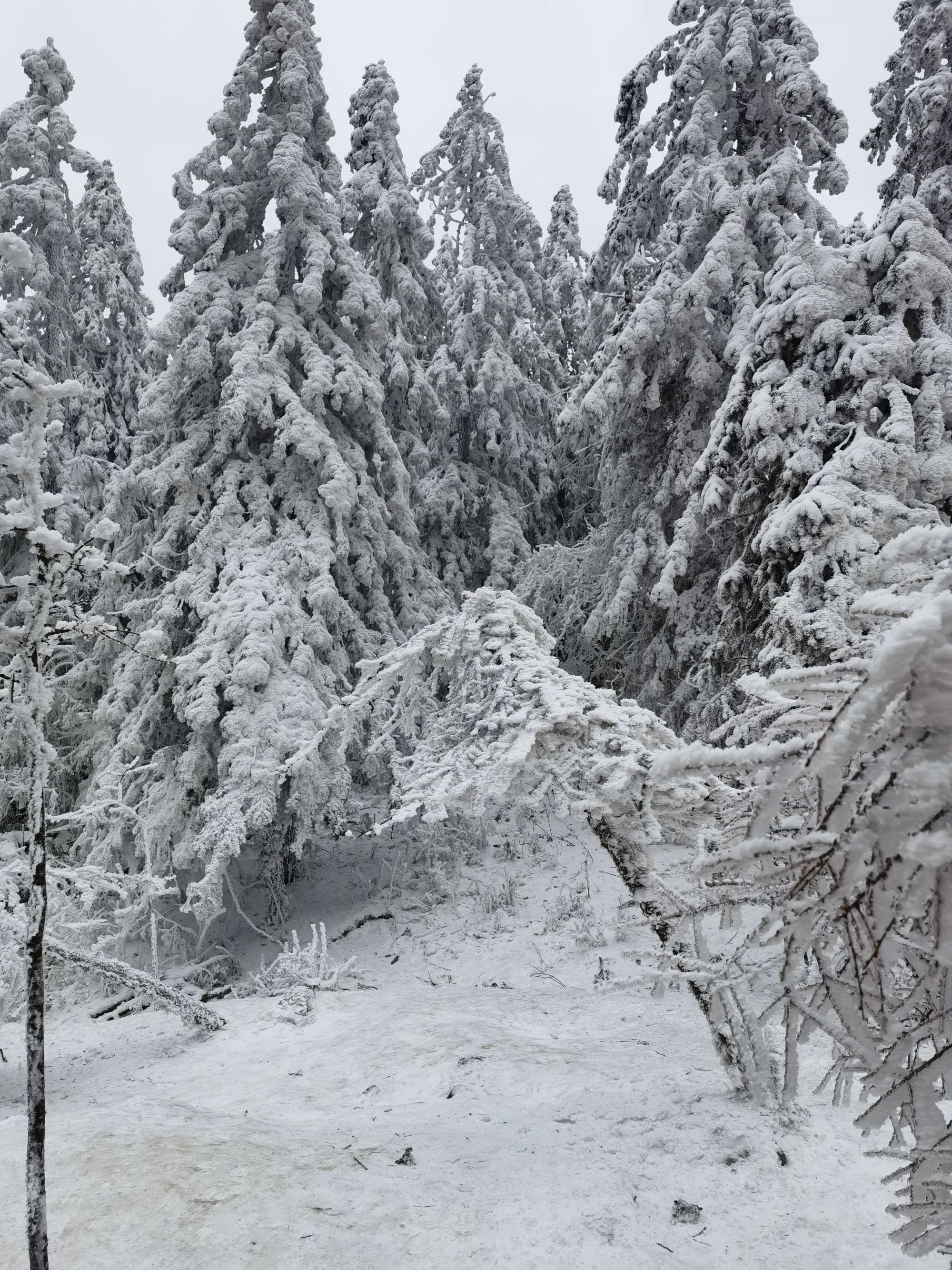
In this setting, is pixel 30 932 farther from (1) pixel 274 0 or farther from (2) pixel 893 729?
(1) pixel 274 0

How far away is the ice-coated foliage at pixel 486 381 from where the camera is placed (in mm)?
15133

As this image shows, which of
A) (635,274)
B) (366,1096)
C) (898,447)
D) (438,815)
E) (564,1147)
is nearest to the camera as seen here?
(438,815)

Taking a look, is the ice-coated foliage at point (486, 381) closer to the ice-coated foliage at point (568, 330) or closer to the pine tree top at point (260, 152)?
the ice-coated foliage at point (568, 330)

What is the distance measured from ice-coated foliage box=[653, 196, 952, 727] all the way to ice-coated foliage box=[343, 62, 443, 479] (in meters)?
7.14

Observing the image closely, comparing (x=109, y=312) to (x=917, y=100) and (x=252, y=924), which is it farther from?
(x=917, y=100)

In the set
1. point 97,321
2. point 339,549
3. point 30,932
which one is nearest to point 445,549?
point 339,549

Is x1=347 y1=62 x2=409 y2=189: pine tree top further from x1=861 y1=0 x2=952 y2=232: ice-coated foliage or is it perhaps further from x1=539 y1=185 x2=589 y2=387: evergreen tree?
x1=861 y1=0 x2=952 y2=232: ice-coated foliage

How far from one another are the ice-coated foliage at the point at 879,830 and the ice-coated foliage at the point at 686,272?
7459 millimetres

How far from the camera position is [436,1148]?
4.08m

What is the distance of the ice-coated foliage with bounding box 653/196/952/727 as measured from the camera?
5801mm

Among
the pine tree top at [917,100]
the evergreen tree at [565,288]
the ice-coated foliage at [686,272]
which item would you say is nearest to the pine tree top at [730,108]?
the ice-coated foliage at [686,272]

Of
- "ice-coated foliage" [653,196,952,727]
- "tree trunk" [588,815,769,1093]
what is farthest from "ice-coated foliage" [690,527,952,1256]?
"ice-coated foliage" [653,196,952,727]

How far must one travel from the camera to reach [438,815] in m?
3.64

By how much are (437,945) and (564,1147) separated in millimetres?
5206
